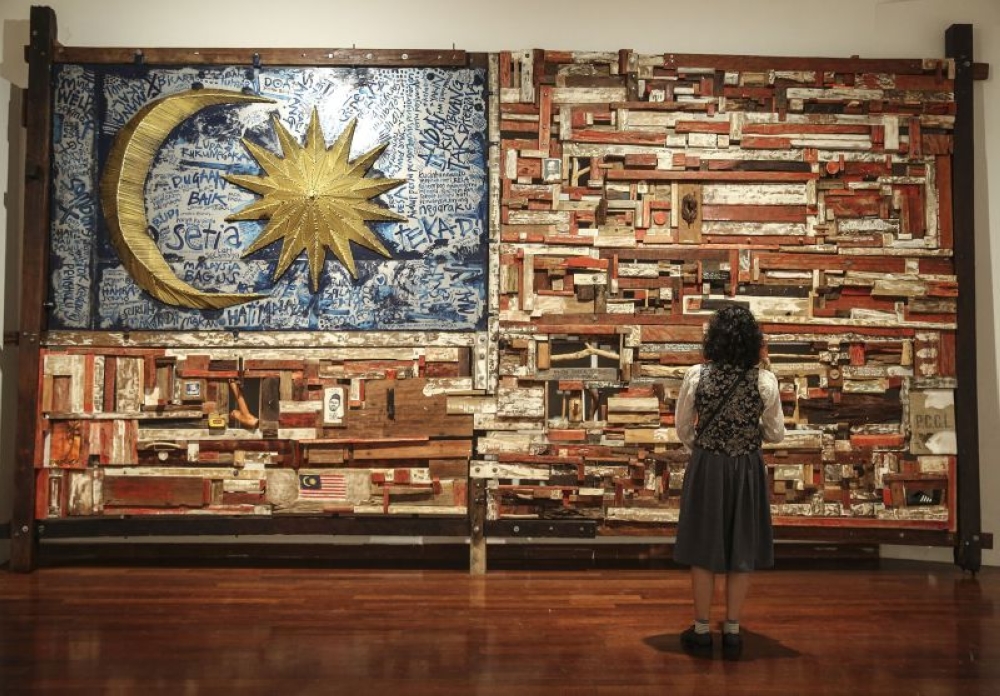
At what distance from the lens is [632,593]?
4.75 meters

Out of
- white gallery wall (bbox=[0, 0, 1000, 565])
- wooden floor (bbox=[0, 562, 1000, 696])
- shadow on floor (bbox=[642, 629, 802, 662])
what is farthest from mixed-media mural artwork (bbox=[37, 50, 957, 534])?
shadow on floor (bbox=[642, 629, 802, 662])

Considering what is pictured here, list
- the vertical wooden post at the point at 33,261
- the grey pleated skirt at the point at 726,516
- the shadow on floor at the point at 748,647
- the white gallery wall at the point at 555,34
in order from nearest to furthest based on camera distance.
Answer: the grey pleated skirt at the point at 726,516 → the shadow on floor at the point at 748,647 → the vertical wooden post at the point at 33,261 → the white gallery wall at the point at 555,34

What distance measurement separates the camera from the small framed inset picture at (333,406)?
5234 mm

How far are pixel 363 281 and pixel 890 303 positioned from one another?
123 inches

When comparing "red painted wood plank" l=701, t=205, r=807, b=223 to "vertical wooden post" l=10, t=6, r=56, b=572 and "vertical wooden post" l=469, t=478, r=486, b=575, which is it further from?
"vertical wooden post" l=10, t=6, r=56, b=572

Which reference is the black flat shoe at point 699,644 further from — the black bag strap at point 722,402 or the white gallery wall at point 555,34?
the white gallery wall at point 555,34

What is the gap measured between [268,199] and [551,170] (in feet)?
5.47

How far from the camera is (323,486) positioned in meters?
5.24

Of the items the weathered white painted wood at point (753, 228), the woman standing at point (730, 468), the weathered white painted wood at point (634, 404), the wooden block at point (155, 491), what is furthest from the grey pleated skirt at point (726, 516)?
the wooden block at point (155, 491)

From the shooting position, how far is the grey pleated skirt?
3.66 metres

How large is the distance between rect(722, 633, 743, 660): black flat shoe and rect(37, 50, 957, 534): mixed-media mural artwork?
1492 millimetres

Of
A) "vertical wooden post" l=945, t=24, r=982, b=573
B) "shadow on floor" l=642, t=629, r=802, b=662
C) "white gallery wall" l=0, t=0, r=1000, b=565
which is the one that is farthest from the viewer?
"white gallery wall" l=0, t=0, r=1000, b=565

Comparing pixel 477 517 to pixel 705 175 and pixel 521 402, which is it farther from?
pixel 705 175

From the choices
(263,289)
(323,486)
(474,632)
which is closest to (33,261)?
(263,289)
